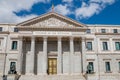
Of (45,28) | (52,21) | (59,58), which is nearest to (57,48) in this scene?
(59,58)

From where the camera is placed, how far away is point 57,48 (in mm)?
39594

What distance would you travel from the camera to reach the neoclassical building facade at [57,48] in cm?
3750

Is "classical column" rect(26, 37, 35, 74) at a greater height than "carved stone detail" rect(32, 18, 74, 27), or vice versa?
"carved stone detail" rect(32, 18, 74, 27)

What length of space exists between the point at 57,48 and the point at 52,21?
551 centimetres

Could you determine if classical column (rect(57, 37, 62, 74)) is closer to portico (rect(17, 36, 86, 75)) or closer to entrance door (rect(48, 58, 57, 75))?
portico (rect(17, 36, 86, 75))

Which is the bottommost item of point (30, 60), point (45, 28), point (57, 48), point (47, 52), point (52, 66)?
point (52, 66)

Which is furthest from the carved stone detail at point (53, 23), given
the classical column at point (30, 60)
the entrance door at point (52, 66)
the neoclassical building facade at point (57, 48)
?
the entrance door at point (52, 66)

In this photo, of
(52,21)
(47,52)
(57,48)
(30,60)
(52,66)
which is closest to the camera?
(30,60)

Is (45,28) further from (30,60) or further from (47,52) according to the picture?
(30,60)

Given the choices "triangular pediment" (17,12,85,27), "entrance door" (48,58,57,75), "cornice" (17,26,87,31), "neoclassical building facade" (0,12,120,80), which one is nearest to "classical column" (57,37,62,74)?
"neoclassical building facade" (0,12,120,80)

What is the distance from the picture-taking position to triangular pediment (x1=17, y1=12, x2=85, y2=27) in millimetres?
38281

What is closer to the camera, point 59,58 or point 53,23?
point 59,58

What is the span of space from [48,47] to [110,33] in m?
13.4

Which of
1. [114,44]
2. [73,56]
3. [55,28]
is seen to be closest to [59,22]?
[55,28]
